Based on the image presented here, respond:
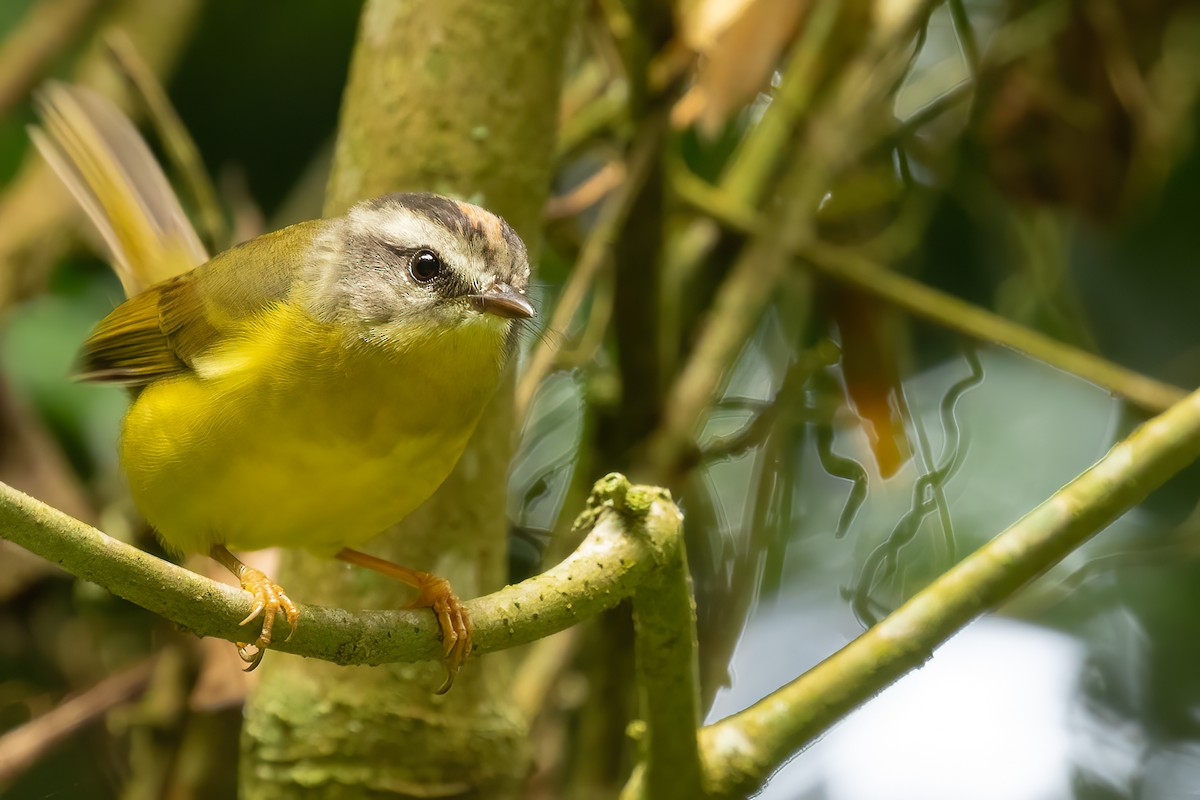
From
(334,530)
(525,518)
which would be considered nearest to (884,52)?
(525,518)

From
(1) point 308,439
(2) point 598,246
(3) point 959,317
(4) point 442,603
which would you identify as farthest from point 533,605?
(3) point 959,317

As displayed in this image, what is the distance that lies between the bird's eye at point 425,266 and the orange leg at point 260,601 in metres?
0.57

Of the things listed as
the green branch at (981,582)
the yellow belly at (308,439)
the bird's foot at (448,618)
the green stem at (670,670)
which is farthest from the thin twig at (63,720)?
the green branch at (981,582)

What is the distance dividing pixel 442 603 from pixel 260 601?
0.31 meters

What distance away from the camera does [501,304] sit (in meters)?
2.13

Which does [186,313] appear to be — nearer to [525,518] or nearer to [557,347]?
[557,347]

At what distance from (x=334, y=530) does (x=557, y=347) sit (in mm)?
970

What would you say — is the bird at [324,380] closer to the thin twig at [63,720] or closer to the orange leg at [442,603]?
the orange leg at [442,603]

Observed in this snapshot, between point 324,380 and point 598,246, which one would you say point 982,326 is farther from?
point 324,380

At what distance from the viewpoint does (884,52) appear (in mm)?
3377

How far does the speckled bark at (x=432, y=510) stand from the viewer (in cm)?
215

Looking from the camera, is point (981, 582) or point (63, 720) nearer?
point (981, 582)

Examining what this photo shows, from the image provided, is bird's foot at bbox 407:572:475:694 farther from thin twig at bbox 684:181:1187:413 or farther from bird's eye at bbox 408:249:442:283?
thin twig at bbox 684:181:1187:413

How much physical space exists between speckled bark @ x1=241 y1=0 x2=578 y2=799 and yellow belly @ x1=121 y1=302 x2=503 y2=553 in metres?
0.23
